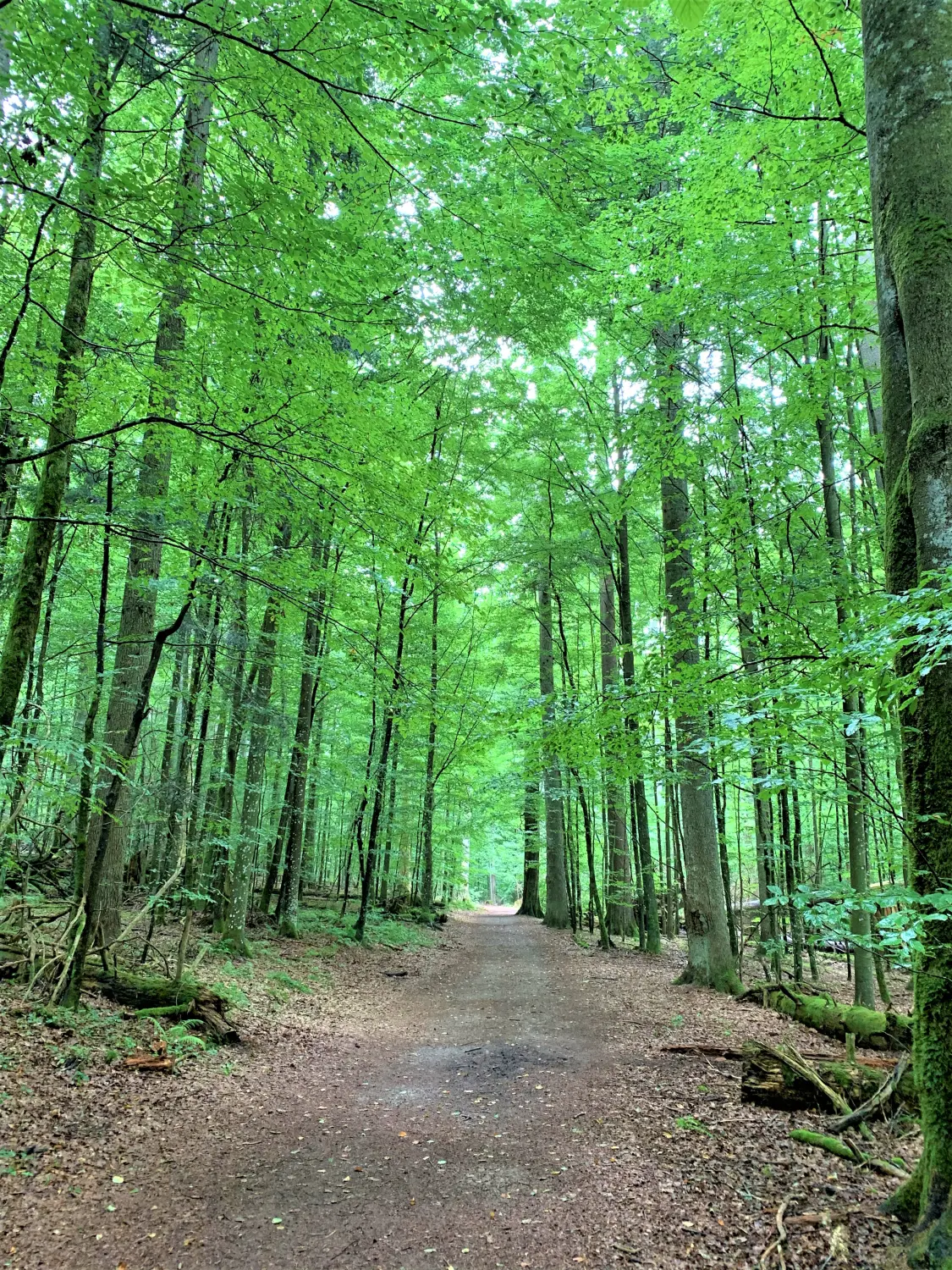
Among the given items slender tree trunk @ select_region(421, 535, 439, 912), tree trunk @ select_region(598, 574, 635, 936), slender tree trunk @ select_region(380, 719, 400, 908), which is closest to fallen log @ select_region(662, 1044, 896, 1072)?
slender tree trunk @ select_region(421, 535, 439, 912)

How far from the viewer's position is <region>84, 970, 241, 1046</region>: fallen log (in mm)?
6285

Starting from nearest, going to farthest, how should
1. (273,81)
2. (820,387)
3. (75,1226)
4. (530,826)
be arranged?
(75,1226) → (273,81) → (820,387) → (530,826)

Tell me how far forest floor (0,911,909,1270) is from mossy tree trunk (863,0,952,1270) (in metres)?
0.86

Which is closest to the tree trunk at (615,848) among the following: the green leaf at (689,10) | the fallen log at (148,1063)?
the fallen log at (148,1063)

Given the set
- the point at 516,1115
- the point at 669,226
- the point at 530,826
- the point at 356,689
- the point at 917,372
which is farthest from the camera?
the point at 530,826

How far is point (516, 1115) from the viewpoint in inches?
199

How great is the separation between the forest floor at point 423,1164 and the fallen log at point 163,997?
316 millimetres

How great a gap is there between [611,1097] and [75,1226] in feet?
12.9

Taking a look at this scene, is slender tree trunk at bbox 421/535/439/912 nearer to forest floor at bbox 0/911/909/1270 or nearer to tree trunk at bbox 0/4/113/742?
forest floor at bbox 0/911/909/1270

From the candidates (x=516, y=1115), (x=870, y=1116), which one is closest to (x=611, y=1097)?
(x=516, y=1115)

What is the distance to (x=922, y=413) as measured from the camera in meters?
2.99

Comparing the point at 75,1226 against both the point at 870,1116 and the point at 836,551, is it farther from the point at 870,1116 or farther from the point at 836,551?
the point at 836,551

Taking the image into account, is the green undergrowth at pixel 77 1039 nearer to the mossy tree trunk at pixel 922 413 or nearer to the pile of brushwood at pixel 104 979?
the pile of brushwood at pixel 104 979

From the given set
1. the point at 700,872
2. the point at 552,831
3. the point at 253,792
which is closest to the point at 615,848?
the point at 552,831
